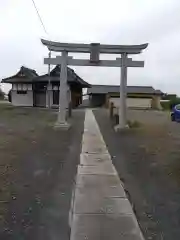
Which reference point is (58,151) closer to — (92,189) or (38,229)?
(92,189)

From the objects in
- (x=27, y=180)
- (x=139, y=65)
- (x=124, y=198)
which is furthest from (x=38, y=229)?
(x=139, y=65)

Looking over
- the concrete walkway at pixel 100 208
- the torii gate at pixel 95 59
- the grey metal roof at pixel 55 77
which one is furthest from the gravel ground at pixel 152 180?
the grey metal roof at pixel 55 77

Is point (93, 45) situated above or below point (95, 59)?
above

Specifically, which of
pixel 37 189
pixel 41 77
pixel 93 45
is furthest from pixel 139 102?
pixel 37 189

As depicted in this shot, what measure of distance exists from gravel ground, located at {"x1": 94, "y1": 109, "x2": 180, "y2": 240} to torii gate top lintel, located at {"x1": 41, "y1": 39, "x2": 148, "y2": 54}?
633 centimetres

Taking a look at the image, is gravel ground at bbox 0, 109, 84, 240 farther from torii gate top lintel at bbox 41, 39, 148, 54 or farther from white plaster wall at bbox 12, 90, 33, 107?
white plaster wall at bbox 12, 90, 33, 107

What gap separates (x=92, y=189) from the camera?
6.84 m

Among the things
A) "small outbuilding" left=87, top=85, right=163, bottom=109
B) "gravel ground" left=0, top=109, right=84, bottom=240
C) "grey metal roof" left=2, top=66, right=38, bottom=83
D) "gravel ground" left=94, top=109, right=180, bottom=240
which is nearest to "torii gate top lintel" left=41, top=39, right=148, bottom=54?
"gravel ground" left=94, top=109, right=180, bottom=240

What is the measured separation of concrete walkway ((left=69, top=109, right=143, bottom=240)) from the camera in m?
4.75

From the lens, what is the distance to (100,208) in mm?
5723

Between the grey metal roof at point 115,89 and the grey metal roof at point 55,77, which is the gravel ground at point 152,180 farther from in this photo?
the grey metal roof at point 115,89

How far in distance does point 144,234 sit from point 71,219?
3.65ft

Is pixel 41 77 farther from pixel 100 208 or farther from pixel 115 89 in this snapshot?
pixel 100 208

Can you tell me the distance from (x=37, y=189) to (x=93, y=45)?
43.0 ft
